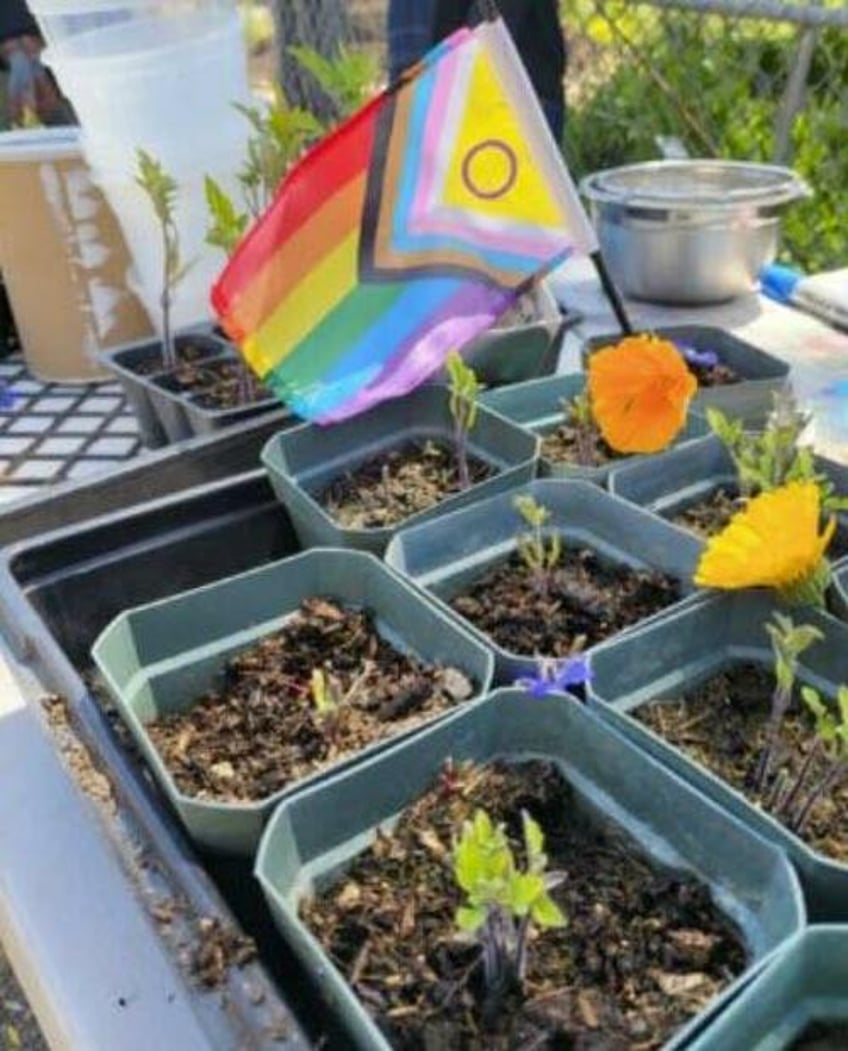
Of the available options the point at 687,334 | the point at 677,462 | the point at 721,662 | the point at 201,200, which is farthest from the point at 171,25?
the point at 721,662

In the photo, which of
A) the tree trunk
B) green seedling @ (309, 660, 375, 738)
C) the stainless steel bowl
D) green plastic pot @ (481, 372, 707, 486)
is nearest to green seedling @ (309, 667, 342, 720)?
green seedling @ (309, 660, 375, 738)

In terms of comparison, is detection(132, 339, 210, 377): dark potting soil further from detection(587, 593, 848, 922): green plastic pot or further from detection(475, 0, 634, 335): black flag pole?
detection(587, 593, 848, 922): green plastic pot

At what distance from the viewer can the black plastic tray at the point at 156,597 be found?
1.86ft

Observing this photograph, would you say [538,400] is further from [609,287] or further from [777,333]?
[777,333]

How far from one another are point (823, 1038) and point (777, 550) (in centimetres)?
29

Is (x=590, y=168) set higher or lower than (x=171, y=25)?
lower

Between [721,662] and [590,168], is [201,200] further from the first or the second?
[590,168]

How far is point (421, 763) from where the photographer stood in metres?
0.66

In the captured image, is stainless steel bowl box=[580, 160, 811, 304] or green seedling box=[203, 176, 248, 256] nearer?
green seedling box=[203, 176, 248, 256]

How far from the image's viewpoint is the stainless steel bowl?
140 centimetres

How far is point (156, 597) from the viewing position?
0.93 meters

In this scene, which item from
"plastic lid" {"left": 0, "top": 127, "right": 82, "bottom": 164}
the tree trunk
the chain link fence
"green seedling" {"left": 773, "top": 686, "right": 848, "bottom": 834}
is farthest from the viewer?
the tree trunk

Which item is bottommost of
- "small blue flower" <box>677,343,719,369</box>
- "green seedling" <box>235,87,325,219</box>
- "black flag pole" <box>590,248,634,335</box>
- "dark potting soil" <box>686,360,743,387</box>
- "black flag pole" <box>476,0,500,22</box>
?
"dark potting soil" <box>686,360,743,387</box>

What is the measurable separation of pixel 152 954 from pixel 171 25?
3.73ft
